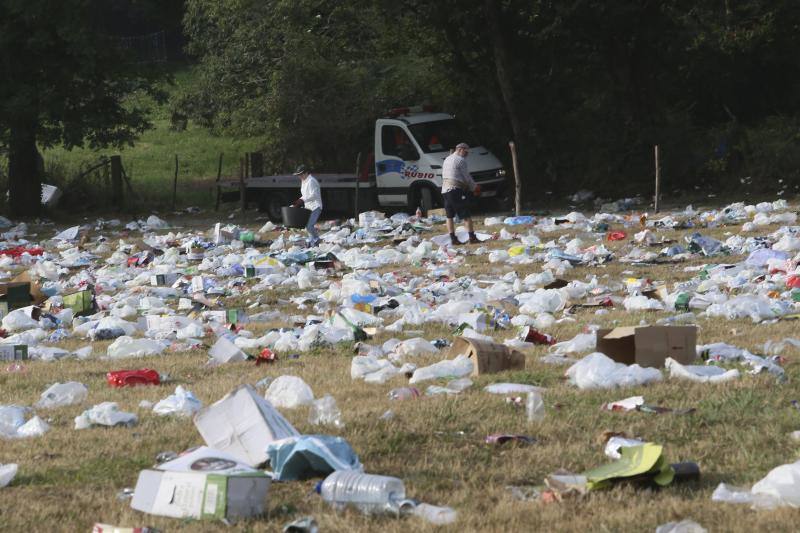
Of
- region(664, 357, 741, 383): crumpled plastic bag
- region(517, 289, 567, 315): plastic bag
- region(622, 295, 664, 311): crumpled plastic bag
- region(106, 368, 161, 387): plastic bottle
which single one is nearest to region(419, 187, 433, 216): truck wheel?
region(517, 289, 567, 315): plastic bag

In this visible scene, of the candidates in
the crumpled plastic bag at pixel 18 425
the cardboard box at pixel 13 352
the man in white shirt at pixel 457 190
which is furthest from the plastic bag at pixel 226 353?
the man in white shirt at pixel 457 190

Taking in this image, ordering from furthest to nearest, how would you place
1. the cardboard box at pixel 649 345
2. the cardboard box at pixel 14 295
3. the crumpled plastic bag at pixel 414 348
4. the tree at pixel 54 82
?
the tree at pixel 54 82
the cardboard box at pixel 14 295
the crumpled plastic bag at pixel 414 348
the cardboard box at pixel 649 345

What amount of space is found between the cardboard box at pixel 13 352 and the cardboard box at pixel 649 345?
14.1 feet

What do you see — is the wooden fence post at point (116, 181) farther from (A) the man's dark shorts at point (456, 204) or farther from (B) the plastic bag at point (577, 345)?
(B) the plastic bag at point (577, 345)

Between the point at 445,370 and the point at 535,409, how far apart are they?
1.32 m

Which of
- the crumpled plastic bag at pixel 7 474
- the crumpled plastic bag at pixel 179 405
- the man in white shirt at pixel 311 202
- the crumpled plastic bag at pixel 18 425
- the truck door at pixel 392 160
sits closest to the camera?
the crumpled plastic bag at pixel 7 474

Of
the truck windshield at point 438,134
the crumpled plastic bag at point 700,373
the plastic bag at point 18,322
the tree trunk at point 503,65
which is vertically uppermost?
the tree trunk at point 503,65

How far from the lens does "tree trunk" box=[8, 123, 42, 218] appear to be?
25016 millimetres

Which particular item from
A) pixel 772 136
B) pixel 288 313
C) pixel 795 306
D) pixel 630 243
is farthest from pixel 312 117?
pixel 795 306

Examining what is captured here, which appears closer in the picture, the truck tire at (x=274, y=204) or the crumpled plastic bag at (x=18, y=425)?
the crumpled plastic bag at (x=18, y=425)

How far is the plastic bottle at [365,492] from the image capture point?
446 cm

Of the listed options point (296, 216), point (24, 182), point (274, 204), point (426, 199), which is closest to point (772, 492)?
point (296, 216)

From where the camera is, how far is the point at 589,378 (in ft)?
21.1

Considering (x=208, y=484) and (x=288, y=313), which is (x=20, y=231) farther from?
(x=208, y=484)
